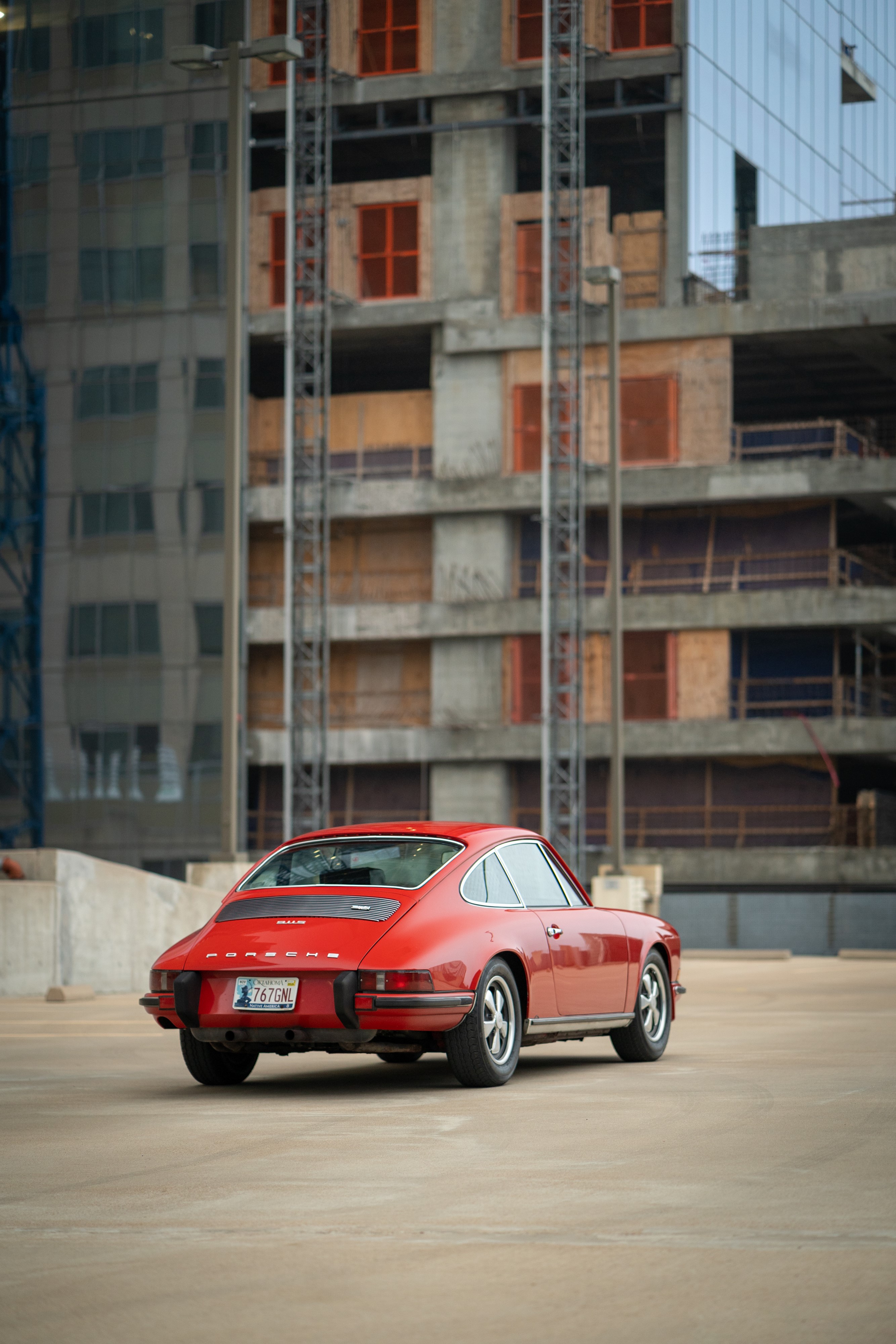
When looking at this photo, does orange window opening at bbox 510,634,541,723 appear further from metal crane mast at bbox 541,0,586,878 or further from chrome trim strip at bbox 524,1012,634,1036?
chrome trim strip at bbox 524,1012,634,1036

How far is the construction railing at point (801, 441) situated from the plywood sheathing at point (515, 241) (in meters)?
6.12

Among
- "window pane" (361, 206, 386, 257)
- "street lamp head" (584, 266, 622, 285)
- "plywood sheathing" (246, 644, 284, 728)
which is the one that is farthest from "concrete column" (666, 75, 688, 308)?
"street lamp head" (584, 266, 622, 285)

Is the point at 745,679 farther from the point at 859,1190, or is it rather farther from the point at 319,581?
the point at 859,1190

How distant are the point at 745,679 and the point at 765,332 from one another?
9.94 meters

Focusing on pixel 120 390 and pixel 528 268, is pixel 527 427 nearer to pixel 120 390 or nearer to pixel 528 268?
pixel 528 268

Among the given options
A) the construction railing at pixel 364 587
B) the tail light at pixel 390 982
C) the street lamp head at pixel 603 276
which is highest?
the street lamp head at pixel 603 276

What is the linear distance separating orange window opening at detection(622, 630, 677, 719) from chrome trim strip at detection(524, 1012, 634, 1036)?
1805 inches

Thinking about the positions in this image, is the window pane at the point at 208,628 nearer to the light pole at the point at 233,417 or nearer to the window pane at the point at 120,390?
the window pane at the point at 120,390

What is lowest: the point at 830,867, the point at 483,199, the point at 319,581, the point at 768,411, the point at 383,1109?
the point at 830,867

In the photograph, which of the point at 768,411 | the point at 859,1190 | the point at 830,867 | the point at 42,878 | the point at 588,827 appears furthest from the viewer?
the point at 768,411

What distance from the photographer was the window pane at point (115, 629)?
59531 mm

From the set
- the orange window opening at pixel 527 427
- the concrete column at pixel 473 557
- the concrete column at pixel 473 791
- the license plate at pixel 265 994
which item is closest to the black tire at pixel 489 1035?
the license plate at pixel 265 994

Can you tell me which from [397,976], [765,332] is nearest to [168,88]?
[765,332]

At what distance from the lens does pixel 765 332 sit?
5662 cm
